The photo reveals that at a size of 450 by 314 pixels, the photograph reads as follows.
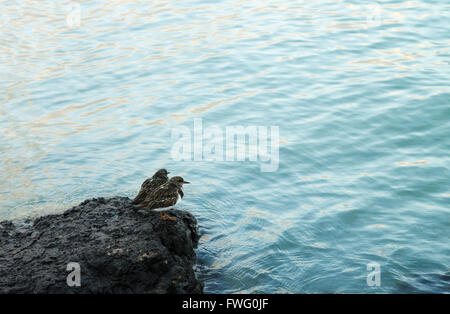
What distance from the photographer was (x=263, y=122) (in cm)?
1302

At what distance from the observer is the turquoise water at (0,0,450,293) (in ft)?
29.1

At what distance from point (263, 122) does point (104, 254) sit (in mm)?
6959

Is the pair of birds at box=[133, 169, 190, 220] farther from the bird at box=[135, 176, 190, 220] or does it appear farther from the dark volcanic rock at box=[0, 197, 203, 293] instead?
the dark volcanic rock at box=[0, 197, 203, 293]

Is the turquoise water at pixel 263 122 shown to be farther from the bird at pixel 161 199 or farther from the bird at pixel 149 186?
the bird at pixel 149 186

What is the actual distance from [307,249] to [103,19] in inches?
571

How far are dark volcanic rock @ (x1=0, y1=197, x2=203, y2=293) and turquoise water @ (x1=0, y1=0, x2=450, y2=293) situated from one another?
95cm

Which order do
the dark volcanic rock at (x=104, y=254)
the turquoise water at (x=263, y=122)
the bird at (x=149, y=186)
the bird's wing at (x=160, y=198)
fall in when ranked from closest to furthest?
the dark volcanic rock at (x=104, y=254)
the bird's wing at (x=160, y=198)
the bird at (x=149, y=186)
the turquoise water at (x=263, y=122)

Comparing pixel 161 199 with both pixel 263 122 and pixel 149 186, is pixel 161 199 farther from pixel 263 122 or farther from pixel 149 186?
pixel 263 122

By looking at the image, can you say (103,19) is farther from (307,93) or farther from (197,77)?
(307,93)

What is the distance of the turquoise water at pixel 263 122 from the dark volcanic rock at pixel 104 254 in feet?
3.11

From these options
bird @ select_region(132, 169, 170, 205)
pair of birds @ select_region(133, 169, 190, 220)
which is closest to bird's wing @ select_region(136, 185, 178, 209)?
pair of birds @ select_region(133, 169, 190, 220)

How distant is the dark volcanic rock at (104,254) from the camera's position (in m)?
6.44

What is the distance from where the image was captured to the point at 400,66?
15.3 meters

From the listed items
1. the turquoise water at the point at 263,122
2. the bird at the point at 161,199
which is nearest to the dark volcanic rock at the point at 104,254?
the bird at the point at 161,199
